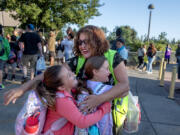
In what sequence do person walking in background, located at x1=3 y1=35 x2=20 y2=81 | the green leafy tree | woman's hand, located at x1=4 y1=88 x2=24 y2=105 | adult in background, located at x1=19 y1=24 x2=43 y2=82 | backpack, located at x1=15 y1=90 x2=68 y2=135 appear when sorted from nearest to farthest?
backpack, located at x1=15 y1=90 x2=68 y2=135, woman's hand, located at x1=4 y1=88 x2=24 y2=105, adult in background, located at x1=19 y1=24 x2=43 y2=82, person walking in background, located at x1=3 y1=35 x2=20 y2=81, the green leafy tree

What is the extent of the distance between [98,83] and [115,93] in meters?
0.16

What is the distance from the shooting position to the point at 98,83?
4.73 ft

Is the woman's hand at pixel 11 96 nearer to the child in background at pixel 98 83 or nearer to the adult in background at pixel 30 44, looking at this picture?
the child in background at pixel 98 83

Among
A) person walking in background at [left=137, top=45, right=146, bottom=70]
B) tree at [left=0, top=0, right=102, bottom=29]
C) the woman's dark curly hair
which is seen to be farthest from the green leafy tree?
the woman's dark curly hair

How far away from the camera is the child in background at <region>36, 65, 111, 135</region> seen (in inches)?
49.6

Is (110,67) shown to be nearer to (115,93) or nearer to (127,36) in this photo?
(115,93)

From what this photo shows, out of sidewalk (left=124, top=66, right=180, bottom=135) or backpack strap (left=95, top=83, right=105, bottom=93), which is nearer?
backpack strap (left=95, top=83, right=105, bottom=93)

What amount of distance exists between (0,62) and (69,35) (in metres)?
2.87

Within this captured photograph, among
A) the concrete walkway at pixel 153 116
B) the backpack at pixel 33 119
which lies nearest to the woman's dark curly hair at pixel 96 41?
the backpack at pixel 33 119

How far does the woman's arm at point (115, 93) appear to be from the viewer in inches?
52.1

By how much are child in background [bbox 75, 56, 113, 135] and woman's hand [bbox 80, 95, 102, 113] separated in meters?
0.05

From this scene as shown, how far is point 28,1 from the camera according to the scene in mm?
12328

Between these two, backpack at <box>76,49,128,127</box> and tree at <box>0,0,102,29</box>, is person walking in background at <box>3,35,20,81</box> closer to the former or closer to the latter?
backpack at <box>76,49,128,127</box>

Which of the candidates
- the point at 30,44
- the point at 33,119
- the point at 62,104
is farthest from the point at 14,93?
the point at 30,44
